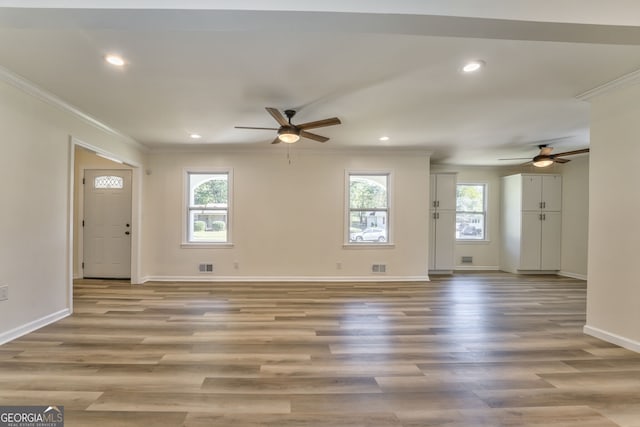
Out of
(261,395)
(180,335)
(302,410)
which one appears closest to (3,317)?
(180,335)

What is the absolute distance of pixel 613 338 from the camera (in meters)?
2.93

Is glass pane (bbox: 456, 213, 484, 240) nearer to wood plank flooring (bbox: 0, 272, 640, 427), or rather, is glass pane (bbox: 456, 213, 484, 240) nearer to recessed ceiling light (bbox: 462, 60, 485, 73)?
wood plank flooring (bbox: 0, 272, 640, 427)

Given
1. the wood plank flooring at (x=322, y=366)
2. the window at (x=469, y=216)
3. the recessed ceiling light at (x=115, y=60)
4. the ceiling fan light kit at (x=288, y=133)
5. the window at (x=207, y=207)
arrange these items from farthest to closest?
1. the window at (x=469, y=216)
2. the window at (x=207, y=207)
3. the ceiling fan light kit at (x=288, y=133)
4. the recessed ceiling light at (x=115, y=60)
5. the wood plank flooring at (x=322, y=366)

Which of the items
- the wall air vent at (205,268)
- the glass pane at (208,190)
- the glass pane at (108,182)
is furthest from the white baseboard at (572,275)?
the glass pane at (108,182)

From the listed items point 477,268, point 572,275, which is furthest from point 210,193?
point 572,275

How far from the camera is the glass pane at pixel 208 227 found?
5922 millimetres

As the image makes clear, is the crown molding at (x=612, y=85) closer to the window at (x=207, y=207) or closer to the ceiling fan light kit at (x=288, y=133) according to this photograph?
the ceiling fan light kit at (x=288, y=133)

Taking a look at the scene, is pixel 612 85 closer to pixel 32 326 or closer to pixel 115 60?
pixel 115 60

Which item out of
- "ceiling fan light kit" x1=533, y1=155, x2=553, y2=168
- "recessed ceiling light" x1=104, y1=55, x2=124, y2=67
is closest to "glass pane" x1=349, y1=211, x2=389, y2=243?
"ceiling fan light kit" x1=533, y1=155, x2=553, y2=168

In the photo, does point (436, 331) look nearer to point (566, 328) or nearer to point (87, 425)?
point (566, 328)

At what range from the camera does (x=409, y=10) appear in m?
1.62

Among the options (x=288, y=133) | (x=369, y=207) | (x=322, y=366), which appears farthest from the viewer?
(x=369, y=207)

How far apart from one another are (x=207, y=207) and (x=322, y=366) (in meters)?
4.35

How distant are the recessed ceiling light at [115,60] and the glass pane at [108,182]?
398 centimetres
